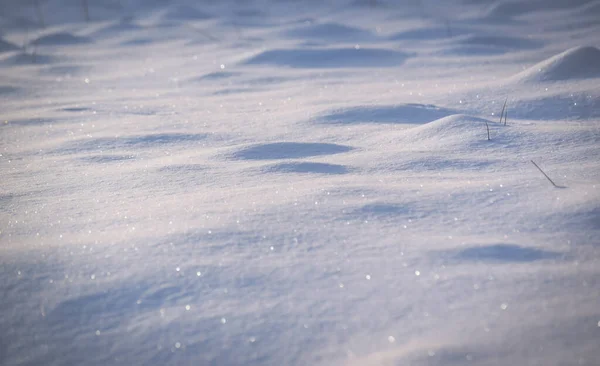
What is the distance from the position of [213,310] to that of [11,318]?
0.44 metres

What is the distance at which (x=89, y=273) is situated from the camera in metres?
1.16

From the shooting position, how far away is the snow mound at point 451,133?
2.00m

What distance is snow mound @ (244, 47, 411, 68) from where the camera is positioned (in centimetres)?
459

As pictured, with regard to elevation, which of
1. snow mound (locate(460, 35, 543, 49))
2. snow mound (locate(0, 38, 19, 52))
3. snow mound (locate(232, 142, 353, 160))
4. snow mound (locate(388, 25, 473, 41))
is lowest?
snow mound (locate(232, 142, 353, 160))

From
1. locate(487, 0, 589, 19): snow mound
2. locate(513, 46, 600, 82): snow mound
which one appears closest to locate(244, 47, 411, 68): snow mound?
locate(513, 46, 600, 82): snow mound

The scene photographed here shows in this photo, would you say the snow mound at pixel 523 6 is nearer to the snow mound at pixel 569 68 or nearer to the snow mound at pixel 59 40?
the snow mound at pixel 569 68

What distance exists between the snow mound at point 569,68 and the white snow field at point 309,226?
0.04ft

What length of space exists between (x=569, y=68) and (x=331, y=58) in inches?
91.4

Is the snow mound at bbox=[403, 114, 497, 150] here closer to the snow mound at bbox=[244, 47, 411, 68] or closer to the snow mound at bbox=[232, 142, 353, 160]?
the snow mound at bbox=[232, 142, 353, 160]

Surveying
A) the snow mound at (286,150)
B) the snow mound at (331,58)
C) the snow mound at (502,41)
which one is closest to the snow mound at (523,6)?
the snow mound at (502,41)

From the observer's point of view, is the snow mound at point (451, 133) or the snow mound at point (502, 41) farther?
the snow mound at point (502, 41)

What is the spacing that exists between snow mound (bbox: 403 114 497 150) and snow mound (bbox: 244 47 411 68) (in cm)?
239

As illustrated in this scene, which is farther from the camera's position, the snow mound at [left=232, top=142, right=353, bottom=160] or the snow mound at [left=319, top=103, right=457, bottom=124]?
the snow mound at [left=319, top=103, right=457, bottom=124]

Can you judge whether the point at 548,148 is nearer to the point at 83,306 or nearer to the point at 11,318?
the point at 83,306
